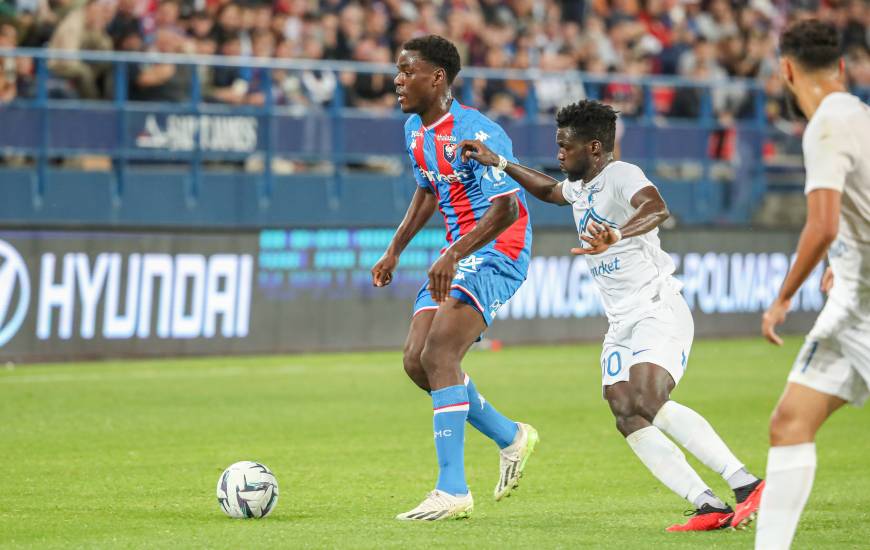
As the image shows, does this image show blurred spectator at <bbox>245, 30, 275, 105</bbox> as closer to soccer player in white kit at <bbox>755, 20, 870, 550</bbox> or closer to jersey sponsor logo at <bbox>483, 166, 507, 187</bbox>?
jersey sponsor logo at <bbox>483, 166, 507, 187</bbox>

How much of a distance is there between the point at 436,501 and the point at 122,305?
8.77 meters

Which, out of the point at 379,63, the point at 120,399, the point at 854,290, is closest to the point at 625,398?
the point at 854,290

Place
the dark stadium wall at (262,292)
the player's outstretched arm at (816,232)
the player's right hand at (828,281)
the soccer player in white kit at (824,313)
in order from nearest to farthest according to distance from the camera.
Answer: the player's outstretched arm at (816,232) → the soccer player in white kit at (824,313) → the player's right hand at (828,281) → the dark stadium wall at (262,292)

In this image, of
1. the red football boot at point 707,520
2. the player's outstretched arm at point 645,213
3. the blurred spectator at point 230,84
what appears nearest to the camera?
the player's outstretched arm at point 645,213

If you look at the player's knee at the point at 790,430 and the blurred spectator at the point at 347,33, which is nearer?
the player's knee at the point at 790,430

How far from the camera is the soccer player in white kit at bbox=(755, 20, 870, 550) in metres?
5.24

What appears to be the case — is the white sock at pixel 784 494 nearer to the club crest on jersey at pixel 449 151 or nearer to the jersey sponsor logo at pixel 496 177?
the jersey sponsor logo at pixel 496 177

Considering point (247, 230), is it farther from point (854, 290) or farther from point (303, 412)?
point (854, 290)

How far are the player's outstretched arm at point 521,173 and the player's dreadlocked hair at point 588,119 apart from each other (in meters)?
0.32

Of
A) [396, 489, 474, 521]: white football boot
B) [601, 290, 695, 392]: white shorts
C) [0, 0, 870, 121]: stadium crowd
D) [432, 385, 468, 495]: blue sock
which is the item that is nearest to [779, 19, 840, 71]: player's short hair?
[601, 290, 695, 392]: white shorts

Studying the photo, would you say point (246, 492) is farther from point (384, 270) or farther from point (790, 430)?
point (790, 430)

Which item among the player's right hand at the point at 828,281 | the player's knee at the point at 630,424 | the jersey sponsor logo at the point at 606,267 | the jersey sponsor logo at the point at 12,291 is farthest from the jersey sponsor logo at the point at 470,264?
the jersey sponsor logo at the point at 12,291

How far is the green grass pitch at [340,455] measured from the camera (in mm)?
6809

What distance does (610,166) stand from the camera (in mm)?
7285
